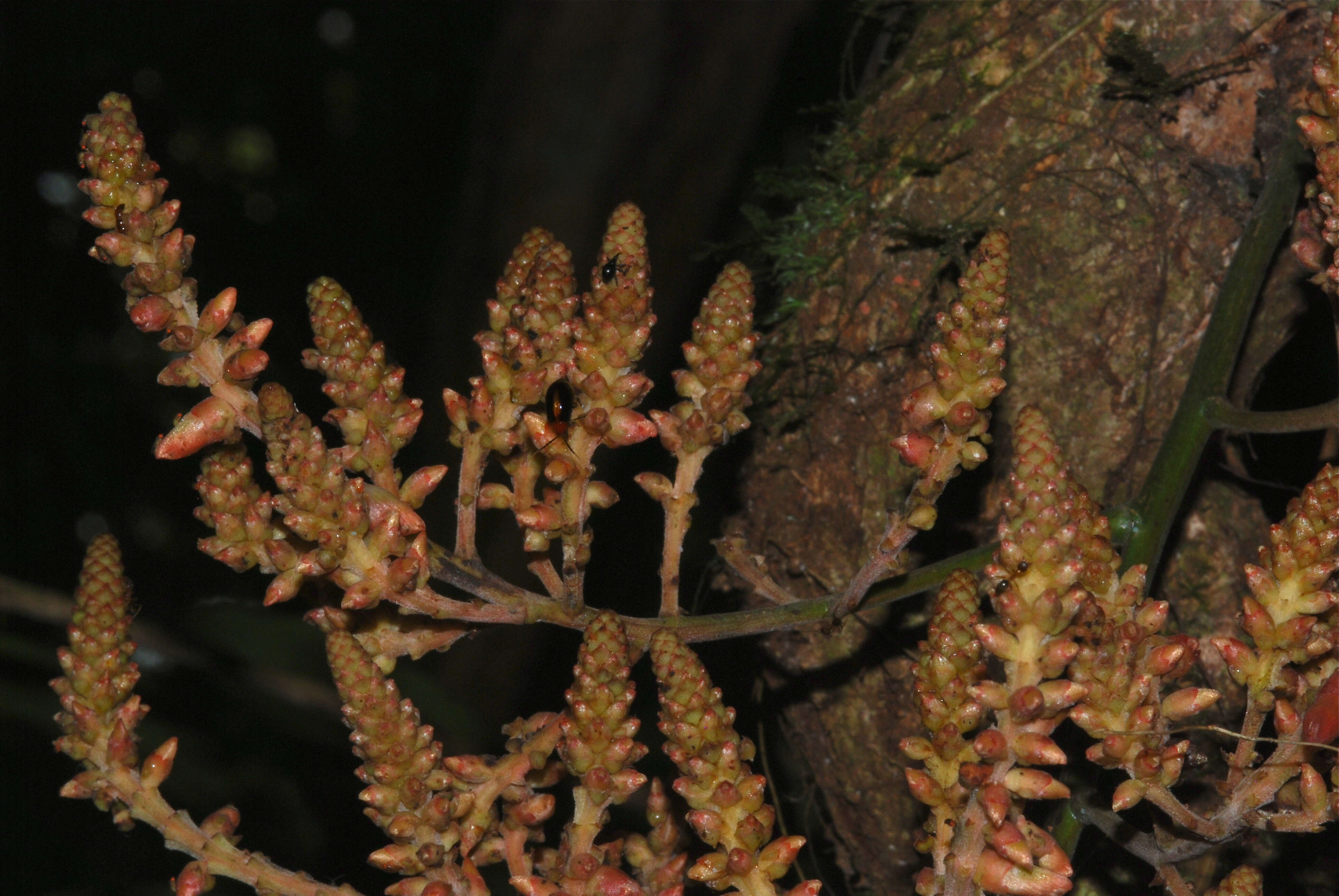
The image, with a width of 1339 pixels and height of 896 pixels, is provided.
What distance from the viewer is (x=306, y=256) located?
142 inches

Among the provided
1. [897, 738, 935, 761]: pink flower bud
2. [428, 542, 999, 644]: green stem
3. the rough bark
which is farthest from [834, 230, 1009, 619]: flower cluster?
the rough bark

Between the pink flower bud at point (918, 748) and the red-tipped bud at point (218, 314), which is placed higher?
the red-tipped bud at point (218, 314)

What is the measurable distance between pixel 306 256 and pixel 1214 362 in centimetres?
280

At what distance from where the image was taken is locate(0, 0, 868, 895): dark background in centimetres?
257

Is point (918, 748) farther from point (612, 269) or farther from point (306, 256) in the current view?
point (306, 256)

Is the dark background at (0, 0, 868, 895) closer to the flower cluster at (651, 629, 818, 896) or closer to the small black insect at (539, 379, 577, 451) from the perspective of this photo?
the small black insect at (539, 379, 577, 451)

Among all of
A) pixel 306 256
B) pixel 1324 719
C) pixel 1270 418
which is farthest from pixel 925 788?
pixel 306 256

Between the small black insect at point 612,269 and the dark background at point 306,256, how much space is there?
29.0 inches

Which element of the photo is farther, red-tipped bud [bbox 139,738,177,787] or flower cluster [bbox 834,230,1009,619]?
red-tipped bud [bbox 139,738,177,787]

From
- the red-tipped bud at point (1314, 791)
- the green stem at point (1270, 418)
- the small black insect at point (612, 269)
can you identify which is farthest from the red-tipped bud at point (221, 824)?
the green stem at point (1270, 418)

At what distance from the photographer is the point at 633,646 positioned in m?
1.18

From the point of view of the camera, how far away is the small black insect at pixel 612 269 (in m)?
1.15

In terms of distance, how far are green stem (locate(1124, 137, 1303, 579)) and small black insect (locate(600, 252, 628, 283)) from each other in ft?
2.14

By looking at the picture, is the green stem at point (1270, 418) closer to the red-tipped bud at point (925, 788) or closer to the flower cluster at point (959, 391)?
the flower cluster at point (959, 391)
